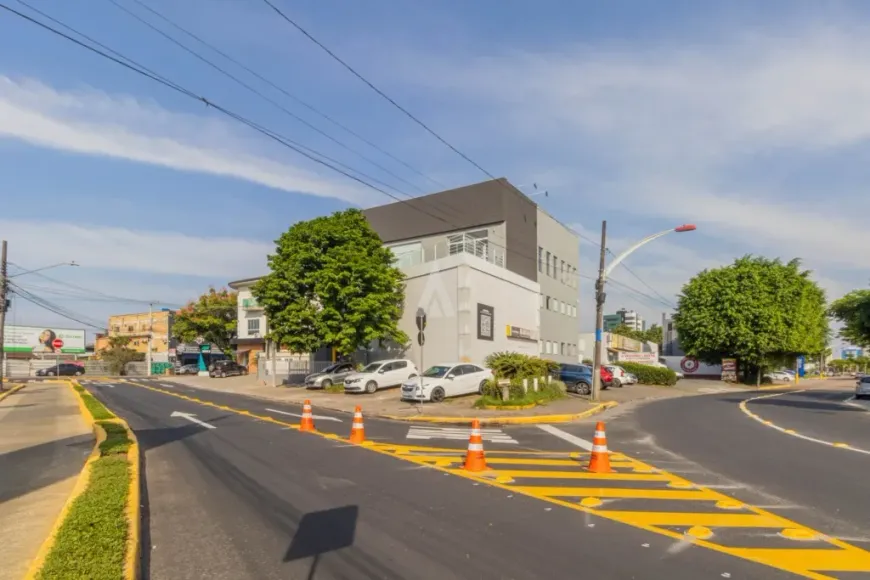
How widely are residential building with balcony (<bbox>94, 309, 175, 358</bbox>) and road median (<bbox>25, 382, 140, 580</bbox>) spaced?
7009 centimetres

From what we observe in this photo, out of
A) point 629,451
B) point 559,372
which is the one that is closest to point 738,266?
point 559,372

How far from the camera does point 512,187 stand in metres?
41.0

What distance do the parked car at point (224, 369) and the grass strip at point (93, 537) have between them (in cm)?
4614

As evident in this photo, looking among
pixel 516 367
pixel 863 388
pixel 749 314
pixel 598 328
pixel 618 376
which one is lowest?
pixel 863 388

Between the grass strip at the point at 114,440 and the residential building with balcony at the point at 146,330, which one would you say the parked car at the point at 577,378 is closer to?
the grass strip at the point at 114,440

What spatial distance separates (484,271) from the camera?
33.6m

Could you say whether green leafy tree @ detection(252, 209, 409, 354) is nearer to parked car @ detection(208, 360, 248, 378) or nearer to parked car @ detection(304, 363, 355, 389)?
parked car @ detection(304, 363, 355, 389)

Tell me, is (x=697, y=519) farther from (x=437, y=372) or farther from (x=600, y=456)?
(x=437, y=372)

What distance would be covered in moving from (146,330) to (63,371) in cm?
2483

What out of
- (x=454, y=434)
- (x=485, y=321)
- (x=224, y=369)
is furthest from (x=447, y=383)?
(x=224, y=369)

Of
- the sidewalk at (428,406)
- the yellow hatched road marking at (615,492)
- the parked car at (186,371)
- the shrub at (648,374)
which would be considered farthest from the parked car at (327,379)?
the parked car at (186,371)

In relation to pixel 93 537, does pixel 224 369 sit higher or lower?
lower

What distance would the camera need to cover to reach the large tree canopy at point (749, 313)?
5297 cm

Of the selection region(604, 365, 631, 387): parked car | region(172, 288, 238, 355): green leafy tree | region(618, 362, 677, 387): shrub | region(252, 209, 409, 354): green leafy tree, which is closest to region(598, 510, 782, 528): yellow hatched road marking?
region(252, 209, 409, 354): green leafy tree
